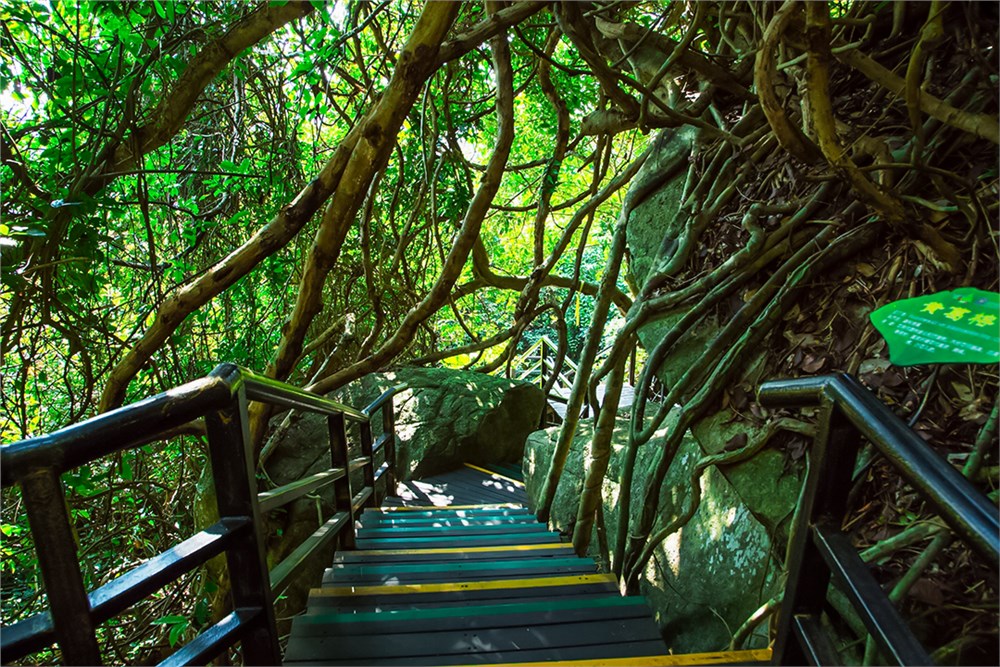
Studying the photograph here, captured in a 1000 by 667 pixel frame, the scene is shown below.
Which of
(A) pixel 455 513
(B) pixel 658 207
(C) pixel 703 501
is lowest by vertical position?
(A) pixel 455 513

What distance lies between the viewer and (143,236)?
3664 millimetres

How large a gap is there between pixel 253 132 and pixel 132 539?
252 cm

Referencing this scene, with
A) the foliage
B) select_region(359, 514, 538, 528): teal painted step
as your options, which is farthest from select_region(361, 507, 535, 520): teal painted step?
the foliage

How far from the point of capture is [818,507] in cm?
107

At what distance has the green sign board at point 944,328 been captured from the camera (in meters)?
1.20

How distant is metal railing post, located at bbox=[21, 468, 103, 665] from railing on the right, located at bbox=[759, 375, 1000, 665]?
1099 mm

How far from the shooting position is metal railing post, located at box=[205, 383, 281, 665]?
4.21 ft

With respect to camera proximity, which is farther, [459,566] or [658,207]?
[658,207]

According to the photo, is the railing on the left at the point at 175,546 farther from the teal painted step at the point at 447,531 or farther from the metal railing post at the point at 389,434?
the metal railing post at the point at 389,434

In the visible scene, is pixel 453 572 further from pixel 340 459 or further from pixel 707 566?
pixel 707 566

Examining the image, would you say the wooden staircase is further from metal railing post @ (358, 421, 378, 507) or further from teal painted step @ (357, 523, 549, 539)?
metal railing post @ (358, 421, 378, 507)

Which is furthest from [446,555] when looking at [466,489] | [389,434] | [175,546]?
[466,489]

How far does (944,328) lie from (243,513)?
1567 millimetres

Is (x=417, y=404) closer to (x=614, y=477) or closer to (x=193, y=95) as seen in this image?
(x=614, y=477)
